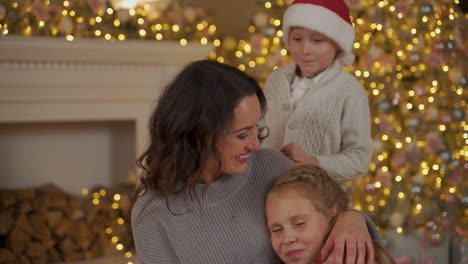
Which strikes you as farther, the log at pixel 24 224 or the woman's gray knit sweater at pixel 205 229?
the log at pixel 24 224

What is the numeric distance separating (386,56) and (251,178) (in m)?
2.12

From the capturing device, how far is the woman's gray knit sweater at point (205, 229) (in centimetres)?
178

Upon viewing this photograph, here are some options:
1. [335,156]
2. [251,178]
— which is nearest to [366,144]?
[335,156]

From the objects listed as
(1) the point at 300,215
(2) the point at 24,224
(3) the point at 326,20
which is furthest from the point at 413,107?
(1) the point at 300,215

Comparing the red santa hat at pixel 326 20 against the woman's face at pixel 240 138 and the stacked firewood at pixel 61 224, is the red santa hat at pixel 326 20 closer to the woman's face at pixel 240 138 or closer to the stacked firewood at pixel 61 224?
the woman's face at pixel 240 138

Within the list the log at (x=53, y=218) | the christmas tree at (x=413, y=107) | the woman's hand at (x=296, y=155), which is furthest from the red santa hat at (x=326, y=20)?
the log at (x=53, y=218)

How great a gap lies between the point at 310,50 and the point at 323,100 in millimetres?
168

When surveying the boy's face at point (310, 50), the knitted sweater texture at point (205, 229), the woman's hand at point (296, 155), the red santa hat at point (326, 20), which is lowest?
the knitted sweater texture at point (205, 229)

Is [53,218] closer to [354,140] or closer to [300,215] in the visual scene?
[354,140]

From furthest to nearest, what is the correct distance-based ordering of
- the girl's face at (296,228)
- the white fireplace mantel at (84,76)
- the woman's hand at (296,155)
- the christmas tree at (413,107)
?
1. the christmas tree at (413,107)
2. the white fireplace mantel at (84,76)
3. the woman's hand at (296,155)
4. the girl's face at (296,228)

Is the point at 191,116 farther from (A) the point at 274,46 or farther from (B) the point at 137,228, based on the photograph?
(A) the point at 274,46

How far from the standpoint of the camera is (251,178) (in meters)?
1.88

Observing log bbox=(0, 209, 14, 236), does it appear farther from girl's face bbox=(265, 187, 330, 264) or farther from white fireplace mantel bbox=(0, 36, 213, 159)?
girl's face bbox=(265, 187, 330, 264)

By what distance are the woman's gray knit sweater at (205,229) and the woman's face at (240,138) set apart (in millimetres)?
120
